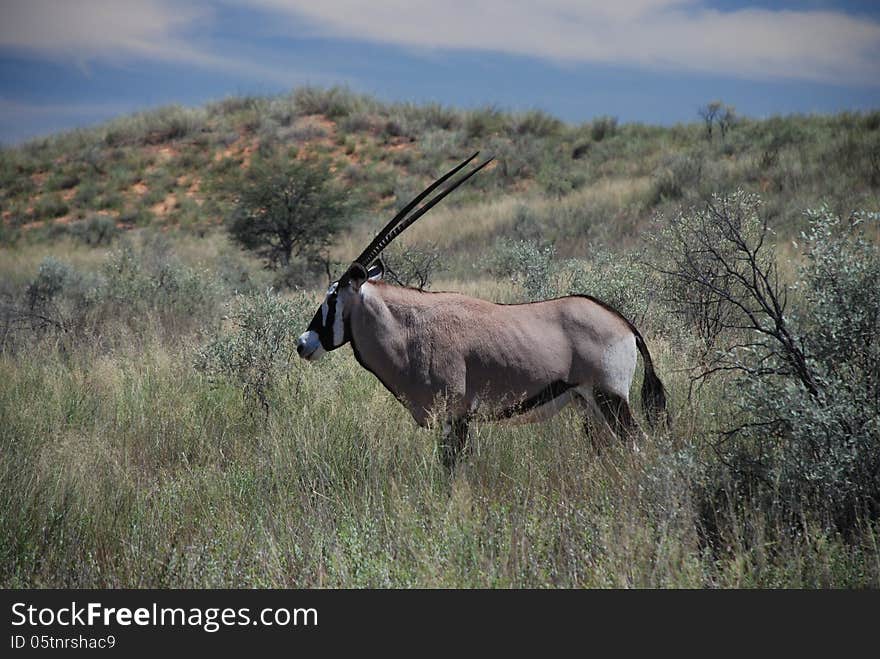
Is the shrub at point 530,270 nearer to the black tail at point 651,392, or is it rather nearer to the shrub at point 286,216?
the black tail at point 651,392

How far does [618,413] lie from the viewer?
4.56 meters

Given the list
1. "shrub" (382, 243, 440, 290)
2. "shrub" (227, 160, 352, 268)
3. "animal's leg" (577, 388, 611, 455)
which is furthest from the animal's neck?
"shrub" (227, 160, 352, 268)

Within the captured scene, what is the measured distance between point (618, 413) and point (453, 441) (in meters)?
1.01

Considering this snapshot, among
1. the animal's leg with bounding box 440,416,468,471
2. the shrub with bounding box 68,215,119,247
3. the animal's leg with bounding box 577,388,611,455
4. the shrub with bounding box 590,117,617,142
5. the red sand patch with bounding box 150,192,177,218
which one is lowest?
the shrub with bounding box 68,215,119,247

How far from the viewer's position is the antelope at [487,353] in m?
4.53

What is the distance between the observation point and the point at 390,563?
3.57m

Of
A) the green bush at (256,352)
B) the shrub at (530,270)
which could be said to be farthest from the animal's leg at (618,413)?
the shrub at (530,270)

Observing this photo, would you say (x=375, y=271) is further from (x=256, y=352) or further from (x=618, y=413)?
(x=256, y=352)

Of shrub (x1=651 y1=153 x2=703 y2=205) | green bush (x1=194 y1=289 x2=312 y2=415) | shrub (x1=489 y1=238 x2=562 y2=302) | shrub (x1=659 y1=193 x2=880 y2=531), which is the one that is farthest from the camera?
shrub (x1=651 y1=153 x2=703 y2=205)

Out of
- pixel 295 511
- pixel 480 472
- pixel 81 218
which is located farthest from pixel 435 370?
pixel 81 218

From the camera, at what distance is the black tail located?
4.65m

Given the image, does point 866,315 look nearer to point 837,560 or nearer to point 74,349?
point 837,560

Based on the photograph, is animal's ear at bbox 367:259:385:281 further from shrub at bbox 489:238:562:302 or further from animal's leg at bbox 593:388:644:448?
shrub at bbox 489:238:562:302
